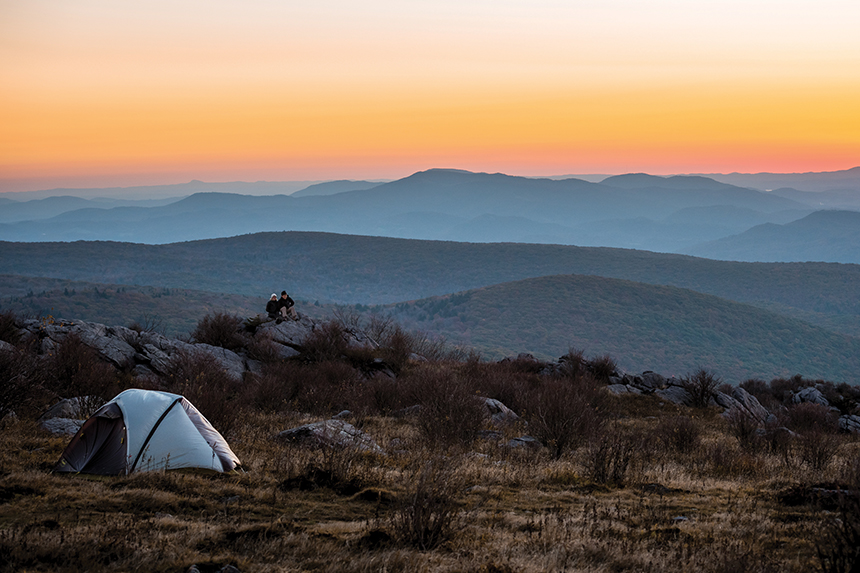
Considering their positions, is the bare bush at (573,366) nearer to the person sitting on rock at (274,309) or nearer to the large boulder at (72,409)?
the person sitting on rock at (274,309)

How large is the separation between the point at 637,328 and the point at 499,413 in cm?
11822

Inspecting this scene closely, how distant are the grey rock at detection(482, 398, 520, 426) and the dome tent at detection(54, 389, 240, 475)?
29.4 ft

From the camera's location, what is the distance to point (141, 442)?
8.58 m

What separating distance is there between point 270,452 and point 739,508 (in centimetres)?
728

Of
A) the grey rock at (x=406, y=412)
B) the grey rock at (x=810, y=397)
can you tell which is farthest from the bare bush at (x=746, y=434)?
the grey rock at (x=810, y=397)

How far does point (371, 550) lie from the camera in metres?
5.71

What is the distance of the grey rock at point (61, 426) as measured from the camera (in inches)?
414

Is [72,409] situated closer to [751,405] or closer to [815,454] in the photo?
[815,454]

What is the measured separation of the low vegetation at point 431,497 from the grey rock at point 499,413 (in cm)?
23

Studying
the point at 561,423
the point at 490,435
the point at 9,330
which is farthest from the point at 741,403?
the point at 9,330

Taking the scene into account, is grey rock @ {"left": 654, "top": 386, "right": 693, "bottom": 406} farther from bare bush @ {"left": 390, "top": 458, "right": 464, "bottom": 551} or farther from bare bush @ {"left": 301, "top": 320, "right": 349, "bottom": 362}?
bare bush @ {"left": 390, "top": 458, "right": 464, "bottom": 551}

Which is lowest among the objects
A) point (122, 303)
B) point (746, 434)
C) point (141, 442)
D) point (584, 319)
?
point (584, 319)

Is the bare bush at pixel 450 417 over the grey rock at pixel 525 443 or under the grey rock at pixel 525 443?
over

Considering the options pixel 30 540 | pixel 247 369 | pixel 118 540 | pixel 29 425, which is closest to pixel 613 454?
pixel 118 540
